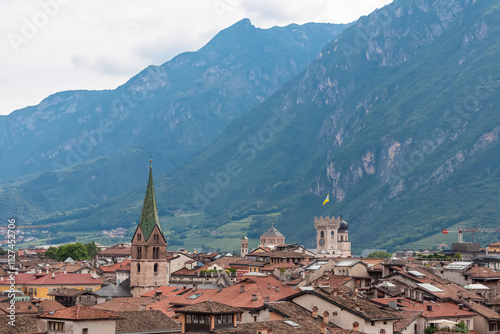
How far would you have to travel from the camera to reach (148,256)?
166500mm

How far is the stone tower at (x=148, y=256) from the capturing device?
16350 centimetres

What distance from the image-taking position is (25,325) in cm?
7156

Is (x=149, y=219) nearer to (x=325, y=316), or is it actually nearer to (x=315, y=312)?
(x=315, y=312)

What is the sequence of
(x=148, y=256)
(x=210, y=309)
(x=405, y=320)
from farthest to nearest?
(x=148, y=256), (x=405, y=320), (x=210, y=309)

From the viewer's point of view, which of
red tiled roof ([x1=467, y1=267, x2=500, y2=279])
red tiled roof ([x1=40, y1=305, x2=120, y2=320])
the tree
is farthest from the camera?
red tiled roof ([x1=467, y1=267, x2=500, y2=279])

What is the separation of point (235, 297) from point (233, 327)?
94.5 feet

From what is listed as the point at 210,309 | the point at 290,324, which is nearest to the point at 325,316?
the point at 290,324

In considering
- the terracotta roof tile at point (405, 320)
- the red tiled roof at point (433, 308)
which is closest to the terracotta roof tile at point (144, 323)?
the terracotta roof tile at point (405, 320)

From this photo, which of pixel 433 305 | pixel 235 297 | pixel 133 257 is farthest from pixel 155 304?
pixel 133 257

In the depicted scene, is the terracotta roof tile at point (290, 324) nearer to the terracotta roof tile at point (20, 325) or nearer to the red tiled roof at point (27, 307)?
the terracotta roof tile at point (20, 325)

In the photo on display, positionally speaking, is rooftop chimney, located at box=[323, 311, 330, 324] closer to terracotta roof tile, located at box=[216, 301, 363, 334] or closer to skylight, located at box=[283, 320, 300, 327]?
terracotta roof tile, located at box=[216, 301, 363, 334]

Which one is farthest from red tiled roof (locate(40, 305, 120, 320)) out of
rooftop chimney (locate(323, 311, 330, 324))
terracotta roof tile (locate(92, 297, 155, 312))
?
terracotta roof tile (locate(92, 297, 155, 312))

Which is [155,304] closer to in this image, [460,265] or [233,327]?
[233,327]

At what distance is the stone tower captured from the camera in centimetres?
16350
